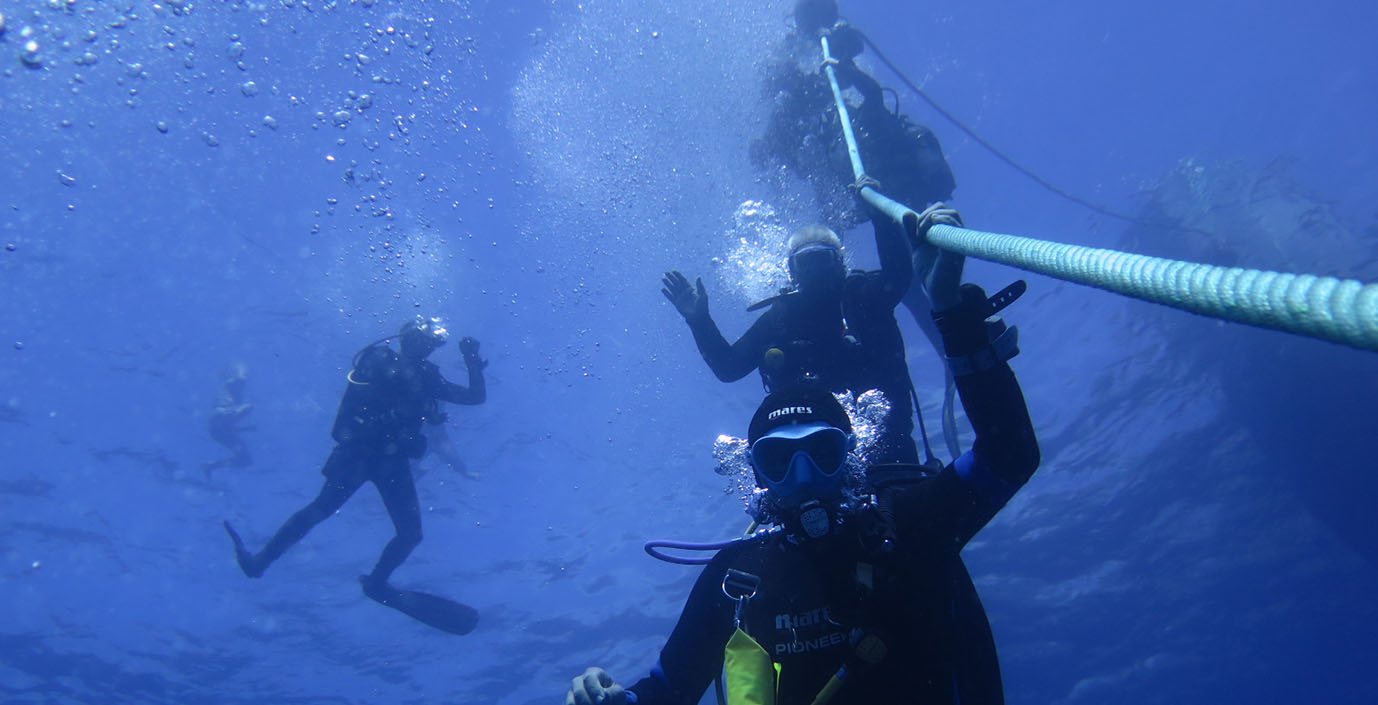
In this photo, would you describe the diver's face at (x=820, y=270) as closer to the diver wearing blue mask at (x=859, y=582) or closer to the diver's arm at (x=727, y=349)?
the diver's arm at (x=727, y=349)

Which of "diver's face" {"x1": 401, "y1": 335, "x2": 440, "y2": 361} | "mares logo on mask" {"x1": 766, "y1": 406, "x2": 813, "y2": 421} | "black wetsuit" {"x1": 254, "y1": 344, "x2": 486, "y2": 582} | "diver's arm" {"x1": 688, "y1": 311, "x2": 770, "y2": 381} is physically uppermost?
"diver's face" {"x1": 401, "y1": 335, "x2": 440, "y2": 361}

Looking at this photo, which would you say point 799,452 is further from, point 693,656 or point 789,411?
point 693,656

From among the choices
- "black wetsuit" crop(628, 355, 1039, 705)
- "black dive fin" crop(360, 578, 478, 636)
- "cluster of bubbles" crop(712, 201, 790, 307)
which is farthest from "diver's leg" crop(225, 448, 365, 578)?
"black wetsuit" crop(628, 355, 1039, 705)

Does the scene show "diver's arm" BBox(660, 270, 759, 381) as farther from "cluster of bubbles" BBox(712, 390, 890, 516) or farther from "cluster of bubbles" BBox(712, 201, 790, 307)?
"cluster of bubbles" BBox(712, 201, 790, 307)

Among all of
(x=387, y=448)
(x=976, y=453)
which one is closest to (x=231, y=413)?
(x=387, y=448)

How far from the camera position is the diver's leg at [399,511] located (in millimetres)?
11445

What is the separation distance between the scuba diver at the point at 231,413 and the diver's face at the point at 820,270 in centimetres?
1693

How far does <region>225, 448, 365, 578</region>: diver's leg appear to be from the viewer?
37.1 ft

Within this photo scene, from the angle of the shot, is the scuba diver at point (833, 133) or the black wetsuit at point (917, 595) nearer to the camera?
the black wetsuit at point (917, 595)

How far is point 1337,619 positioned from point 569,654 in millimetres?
34667

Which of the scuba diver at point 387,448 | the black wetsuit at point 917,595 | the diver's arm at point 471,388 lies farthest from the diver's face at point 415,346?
the black wetsuit at point 917,595

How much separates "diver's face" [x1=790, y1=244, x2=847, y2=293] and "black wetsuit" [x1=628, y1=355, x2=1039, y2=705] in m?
3.34

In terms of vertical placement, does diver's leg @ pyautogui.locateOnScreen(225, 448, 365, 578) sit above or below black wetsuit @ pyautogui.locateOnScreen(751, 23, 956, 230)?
below

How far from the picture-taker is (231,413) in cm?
1719
